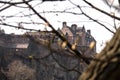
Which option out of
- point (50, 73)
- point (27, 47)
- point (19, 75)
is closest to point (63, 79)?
point (50, 73)

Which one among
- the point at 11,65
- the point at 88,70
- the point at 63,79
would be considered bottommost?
the point at 63,79

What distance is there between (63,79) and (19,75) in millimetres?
11527

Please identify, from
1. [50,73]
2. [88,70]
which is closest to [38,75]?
[50,73]

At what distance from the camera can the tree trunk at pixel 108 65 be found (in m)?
1.30

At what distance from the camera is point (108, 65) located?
4.46 ft

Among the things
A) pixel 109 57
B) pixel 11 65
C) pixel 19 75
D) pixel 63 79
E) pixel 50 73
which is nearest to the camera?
pixel 109 57

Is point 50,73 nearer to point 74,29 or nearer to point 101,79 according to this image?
point 74,29

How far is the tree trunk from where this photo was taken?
1.30 metres

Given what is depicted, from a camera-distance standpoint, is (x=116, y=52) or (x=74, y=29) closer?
(x=116, y=52)

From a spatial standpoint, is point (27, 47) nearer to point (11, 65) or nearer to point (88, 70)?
point (11, 65)

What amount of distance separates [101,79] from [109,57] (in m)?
0.14

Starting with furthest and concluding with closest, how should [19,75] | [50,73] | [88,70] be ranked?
[50,73] < [19,75] < [88,70]

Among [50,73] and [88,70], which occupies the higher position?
[88,70]

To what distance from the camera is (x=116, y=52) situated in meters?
1.36
